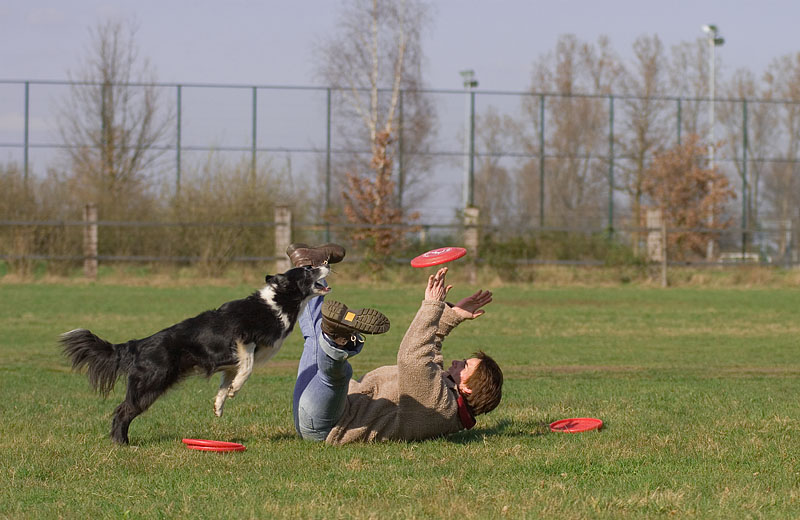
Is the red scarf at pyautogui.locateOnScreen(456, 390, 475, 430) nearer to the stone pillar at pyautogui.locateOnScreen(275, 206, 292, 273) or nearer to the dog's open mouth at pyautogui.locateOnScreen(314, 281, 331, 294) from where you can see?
the dog's open mouth at pyautogui.locateOnScreen(314, 281, 331, 294)

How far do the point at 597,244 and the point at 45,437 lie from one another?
2471 cm

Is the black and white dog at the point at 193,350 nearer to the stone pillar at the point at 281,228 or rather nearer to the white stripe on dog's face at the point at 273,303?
the white stripe on dog's face at the point at 273,303

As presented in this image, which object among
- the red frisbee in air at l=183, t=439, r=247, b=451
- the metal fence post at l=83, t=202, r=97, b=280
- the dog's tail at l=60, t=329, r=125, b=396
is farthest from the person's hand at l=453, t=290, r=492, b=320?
the metal fence post at l=83, t=202, r=97, b=280

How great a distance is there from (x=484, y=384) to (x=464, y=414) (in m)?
0.27

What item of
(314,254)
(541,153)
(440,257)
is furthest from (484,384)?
(541,153)

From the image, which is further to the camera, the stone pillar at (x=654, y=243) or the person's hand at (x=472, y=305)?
the stone pillar at (x=654, y=243)

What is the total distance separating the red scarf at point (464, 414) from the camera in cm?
620

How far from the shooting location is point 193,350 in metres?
6.26

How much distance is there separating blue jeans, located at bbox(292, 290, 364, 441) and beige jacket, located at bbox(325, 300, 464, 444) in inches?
5.2

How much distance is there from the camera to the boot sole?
530 cm

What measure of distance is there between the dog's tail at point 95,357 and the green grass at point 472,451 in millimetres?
449

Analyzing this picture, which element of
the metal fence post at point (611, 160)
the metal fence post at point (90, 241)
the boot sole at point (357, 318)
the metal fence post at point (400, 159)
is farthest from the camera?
the metal fence post at point (611, 160)

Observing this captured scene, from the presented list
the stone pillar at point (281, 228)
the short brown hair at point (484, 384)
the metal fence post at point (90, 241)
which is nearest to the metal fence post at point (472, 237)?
the stone pillar at point (281, 228)

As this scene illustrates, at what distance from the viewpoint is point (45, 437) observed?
6.49 meters
